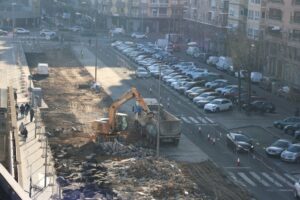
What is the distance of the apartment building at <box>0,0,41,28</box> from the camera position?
297 ft

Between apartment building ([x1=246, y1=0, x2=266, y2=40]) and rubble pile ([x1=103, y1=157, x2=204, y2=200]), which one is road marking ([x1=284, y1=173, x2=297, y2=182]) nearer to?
rubble pile ([x1=103, y1=157, x2=204, y2=200])

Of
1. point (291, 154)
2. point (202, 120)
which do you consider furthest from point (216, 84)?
point (291, 154)

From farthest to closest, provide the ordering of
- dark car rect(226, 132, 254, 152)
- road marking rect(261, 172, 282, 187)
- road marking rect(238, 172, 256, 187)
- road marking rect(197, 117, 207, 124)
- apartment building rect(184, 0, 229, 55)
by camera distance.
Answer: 1. apartment building rect(184, 0, 229, 55)
2. road marking rect(197, 117, 207, 124)
3. dark car rect(226, 132, 254, 152)
4. road marking rect(261, 172, 282, 187)
5. road marking rect(238, 172, 256, 187)

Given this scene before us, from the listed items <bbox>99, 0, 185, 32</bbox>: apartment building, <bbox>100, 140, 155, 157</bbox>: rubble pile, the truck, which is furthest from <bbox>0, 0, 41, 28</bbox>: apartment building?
<bbox>100, 140, 155, 157</bbox>: rubble pile

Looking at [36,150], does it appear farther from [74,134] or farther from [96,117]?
[96,117]

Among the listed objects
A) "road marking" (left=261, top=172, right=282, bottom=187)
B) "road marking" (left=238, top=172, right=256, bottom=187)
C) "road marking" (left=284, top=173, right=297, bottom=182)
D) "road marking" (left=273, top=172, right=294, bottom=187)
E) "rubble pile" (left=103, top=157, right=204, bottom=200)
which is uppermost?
"rubble pile" (left=103, top=157, right=204, bottom=200)

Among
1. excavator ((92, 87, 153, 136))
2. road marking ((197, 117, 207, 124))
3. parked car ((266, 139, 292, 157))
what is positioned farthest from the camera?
road marking ((197, 117, 207, 124))

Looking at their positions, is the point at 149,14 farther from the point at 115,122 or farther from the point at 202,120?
the point at 115,122

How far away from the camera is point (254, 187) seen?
21391mm

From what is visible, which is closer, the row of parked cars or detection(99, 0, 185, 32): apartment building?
the row of parked cars

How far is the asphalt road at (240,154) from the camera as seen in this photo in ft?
71.8

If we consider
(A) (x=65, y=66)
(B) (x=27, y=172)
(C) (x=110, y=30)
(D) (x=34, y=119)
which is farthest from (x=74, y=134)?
(C) (x=110, y=30)

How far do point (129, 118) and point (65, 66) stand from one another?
77.9 ft

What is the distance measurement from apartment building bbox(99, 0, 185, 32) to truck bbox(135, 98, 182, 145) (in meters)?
54.3
